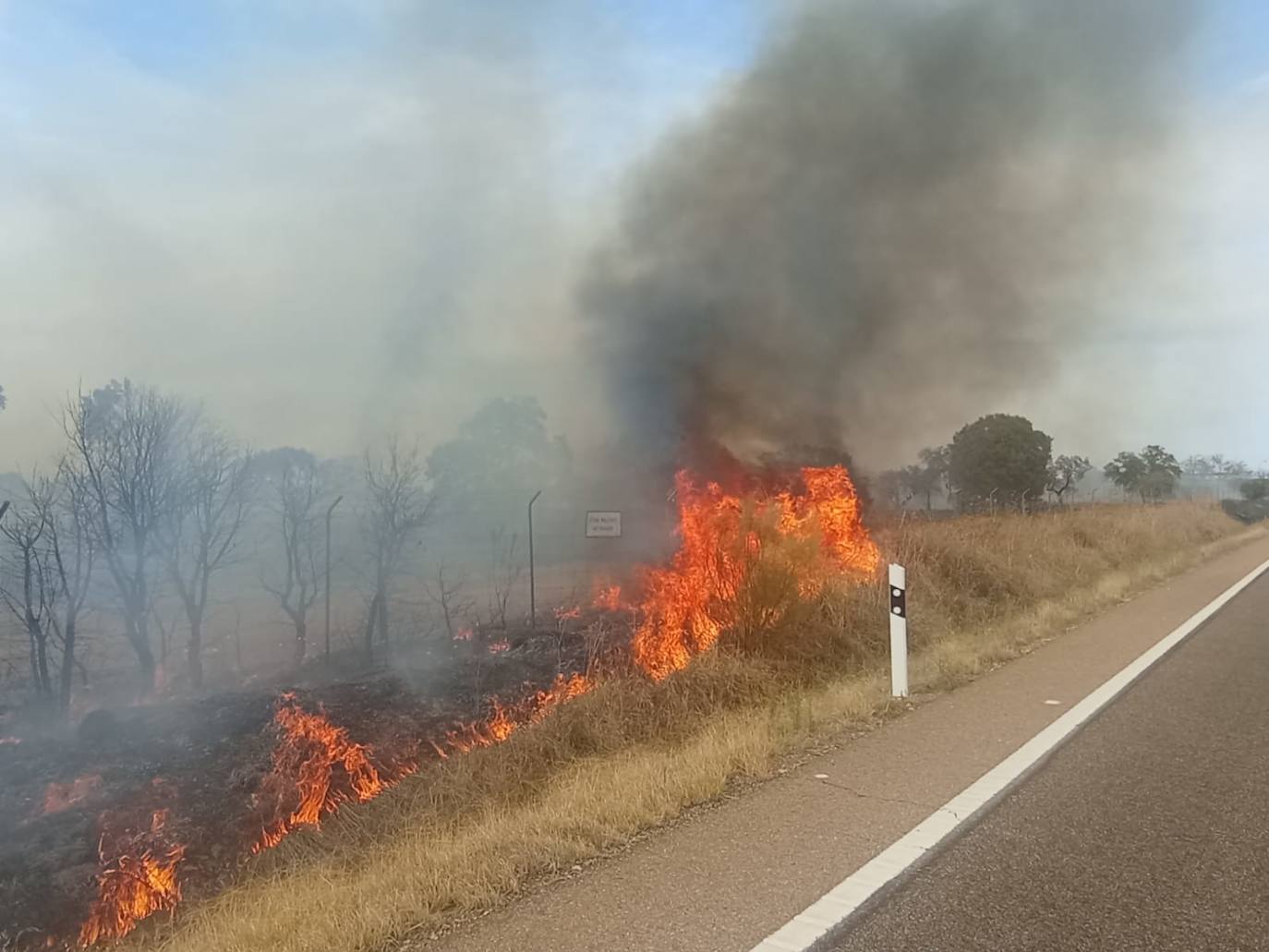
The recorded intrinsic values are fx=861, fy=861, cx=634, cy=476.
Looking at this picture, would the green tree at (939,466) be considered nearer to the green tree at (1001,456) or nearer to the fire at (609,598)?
the green tree at (1001,456)

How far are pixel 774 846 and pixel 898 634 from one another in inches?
132

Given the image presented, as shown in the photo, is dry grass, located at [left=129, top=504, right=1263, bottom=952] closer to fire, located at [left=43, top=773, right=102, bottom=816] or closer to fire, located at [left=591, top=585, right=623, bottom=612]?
fire, located at [left=43, top=773, right=102, bottom=816]

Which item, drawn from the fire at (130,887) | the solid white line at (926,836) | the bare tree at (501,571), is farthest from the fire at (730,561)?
the fire at (130,887)

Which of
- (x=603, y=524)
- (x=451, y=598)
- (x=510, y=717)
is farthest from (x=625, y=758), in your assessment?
(x=451, y=598)

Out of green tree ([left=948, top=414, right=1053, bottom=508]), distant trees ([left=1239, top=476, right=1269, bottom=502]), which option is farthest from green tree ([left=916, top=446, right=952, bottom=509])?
distant trees ([left=1239, top=476, right=1269, bottom=502])

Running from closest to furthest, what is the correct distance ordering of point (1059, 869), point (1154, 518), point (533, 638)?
point (1059, 869), point (533, 638), point (1154, 518)

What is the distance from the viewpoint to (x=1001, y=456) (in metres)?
44.0

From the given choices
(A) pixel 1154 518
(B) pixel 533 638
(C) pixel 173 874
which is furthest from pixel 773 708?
(A) pixel 1154 518

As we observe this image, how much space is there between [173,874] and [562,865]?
23.9ft

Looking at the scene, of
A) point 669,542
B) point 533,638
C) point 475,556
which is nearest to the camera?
point 533,638

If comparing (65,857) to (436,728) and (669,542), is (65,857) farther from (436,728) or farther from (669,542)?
(669,542)

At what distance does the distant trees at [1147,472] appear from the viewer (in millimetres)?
57844

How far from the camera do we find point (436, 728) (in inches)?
469

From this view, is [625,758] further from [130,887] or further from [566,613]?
[566,613]
